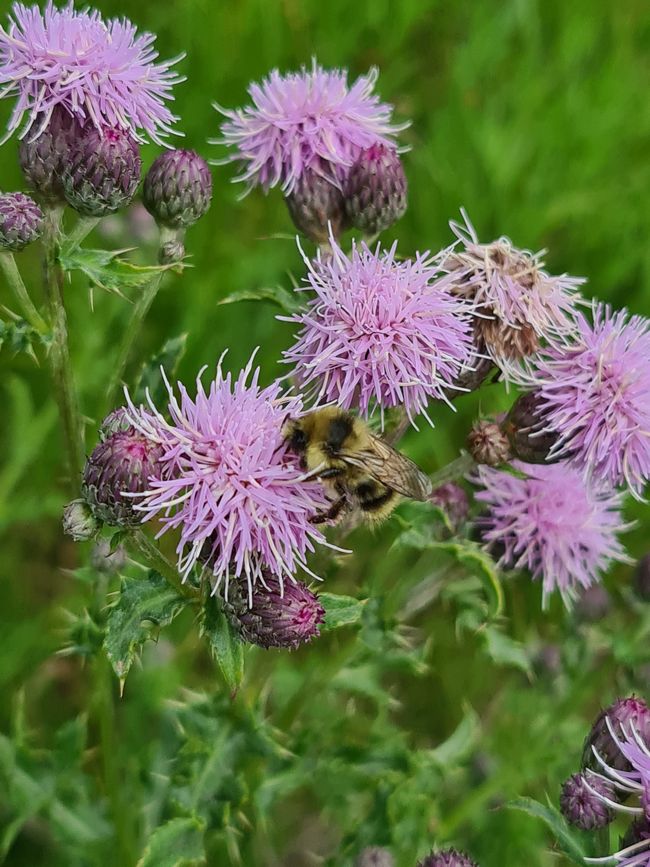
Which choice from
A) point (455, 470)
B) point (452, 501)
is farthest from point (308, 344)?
point (452, 501)

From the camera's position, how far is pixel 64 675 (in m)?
4.69

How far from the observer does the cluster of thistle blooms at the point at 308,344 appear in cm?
239

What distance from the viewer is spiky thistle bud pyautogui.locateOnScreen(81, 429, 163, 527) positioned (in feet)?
7.60

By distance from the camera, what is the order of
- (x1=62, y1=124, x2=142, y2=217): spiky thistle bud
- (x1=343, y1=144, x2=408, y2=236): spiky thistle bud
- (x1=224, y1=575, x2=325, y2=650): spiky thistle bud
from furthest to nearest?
(x1=343, y1=144, x2=408, y2=236): spiky thistle bud < (x1=62, y1=124, x2=142, y2=217): spiky thistle bud < (x1=224, y1=575, x2=325, y2=650): spiky thistle bud

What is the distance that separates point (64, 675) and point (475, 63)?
4.73m

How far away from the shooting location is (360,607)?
8.50ft

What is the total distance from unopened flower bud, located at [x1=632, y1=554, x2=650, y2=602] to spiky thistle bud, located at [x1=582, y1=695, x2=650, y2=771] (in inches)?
43.3

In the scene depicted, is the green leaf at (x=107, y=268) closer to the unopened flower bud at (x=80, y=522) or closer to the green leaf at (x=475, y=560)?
the unopened flower bud at (x=80, y=522)

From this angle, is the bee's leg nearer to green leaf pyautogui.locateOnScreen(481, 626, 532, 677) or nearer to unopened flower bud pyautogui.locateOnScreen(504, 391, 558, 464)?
unopened flower bud pyautogui.locateOnScreen(504, 391, 558, 464)

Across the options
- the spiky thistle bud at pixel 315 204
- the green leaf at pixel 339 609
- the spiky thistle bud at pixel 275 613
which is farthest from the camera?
the spiky thistle bud at pixel 315 204

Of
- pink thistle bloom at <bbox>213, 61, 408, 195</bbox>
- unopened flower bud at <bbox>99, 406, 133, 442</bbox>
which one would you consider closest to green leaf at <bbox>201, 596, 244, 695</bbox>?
unopened flower bud at <bbox>99, 406, 133, 442</bbox>

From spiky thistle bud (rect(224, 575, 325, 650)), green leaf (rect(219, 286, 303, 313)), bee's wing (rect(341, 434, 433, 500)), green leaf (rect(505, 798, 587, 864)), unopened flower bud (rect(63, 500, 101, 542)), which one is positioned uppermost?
green leaf (rect(219, 286, 303, 313))

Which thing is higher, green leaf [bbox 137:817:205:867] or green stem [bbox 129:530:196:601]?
green stem [bbox 129:530:196:601]

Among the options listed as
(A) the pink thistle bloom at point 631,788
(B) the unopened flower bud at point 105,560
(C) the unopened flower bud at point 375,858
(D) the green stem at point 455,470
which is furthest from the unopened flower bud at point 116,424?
(C) the unopened flower bud at point 375,858
